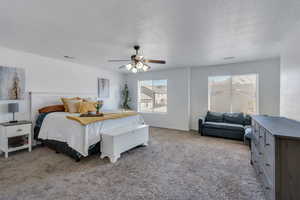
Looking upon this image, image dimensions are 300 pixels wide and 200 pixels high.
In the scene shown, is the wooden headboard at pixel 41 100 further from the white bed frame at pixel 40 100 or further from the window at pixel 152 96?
the window at pixel 152 96

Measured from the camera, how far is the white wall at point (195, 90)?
4.15 meters

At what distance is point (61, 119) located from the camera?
118 inches

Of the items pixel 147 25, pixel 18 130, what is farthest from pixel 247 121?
pixel 18 130

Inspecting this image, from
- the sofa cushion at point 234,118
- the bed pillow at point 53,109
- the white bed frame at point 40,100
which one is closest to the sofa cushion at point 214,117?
the sofa cushion at point 234,118

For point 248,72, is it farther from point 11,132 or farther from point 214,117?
point 11,132

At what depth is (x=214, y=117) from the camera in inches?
186

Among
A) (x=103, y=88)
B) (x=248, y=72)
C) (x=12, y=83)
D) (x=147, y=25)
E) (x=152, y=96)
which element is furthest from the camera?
(x=152, y=96)

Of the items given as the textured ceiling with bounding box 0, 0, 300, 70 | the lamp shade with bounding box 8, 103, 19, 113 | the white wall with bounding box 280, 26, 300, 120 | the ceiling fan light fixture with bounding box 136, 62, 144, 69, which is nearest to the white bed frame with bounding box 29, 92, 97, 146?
the lamp shade with bounding box 8, 103, 19, 113

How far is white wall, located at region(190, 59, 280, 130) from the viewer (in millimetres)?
4086

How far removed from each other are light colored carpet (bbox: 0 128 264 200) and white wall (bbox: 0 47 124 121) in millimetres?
1682

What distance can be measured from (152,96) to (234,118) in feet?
10.8

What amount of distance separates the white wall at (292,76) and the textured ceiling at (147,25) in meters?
0.20

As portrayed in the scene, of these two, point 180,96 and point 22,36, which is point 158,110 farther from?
point 22,36

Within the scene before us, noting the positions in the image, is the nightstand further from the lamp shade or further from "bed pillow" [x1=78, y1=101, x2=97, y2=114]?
"bed pillow" [x1=78, y1=101, x2=97, y2=114]
